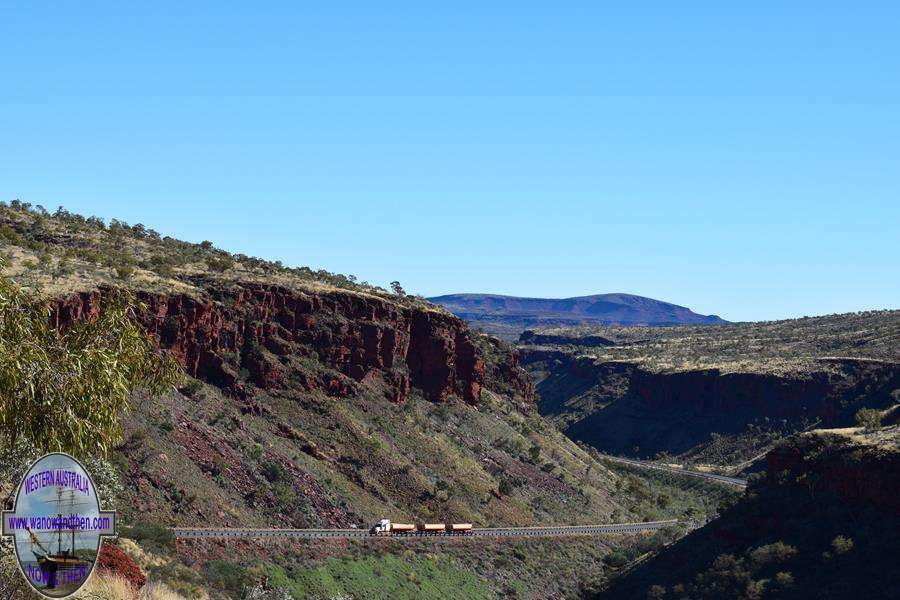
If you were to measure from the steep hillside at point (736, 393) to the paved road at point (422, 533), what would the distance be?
4906cm

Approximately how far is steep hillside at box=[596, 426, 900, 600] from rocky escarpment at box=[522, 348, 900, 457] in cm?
6556

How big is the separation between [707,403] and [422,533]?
95297mm

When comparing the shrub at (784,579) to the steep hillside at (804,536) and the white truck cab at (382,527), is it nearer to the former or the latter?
the steep hillside at (804,536)

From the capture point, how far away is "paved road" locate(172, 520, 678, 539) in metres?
56.5

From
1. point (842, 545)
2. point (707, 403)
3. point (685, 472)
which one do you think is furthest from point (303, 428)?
point (707, 403)

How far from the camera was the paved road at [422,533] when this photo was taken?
185 feet

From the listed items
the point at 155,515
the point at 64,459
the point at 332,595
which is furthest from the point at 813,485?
the point at 64,459

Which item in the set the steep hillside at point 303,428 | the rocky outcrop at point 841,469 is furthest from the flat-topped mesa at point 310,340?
the rocky outcrop at point 841,469

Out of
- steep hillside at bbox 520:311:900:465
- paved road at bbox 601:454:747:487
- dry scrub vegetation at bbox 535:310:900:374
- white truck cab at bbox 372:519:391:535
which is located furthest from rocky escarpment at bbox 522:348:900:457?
white truck cab at bbox 372:519:391:535

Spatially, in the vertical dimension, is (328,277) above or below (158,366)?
above

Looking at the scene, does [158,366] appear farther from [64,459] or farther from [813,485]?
[813,485]

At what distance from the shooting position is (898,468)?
54.9m

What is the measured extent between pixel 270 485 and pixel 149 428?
28.4 feet
